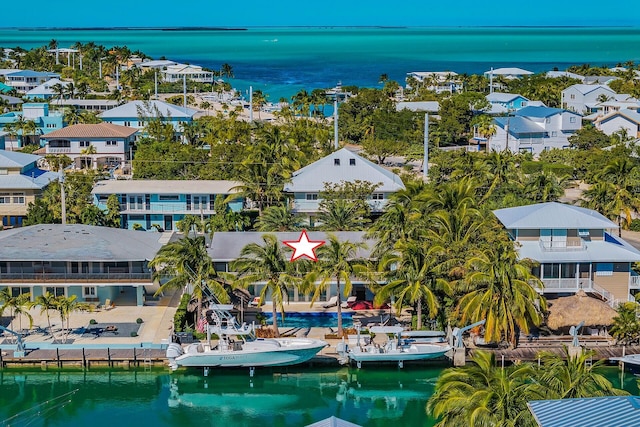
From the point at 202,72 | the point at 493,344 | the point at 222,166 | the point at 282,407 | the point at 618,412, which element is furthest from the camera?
the point at 202,72

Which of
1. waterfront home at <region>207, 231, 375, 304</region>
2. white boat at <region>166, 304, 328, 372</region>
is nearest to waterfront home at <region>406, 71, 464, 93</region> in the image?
waterfront home at <region>207, 231, 375, 304</region>

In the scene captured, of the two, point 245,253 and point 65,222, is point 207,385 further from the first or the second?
point 65,222

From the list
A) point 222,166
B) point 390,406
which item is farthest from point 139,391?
point 222,166

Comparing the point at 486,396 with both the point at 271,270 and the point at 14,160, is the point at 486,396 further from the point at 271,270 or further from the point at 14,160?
the point at 14,160

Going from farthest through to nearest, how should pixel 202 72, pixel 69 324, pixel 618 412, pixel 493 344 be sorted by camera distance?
1. pixel 202 72
2. pixel 69 324
3. pixel 493 344
4. pixel 618 412

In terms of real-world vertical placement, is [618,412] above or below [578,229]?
below

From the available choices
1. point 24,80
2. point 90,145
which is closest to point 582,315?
point 90,145

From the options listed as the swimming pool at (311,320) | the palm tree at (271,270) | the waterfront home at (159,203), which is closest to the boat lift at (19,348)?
the palm tree at (271,270)
